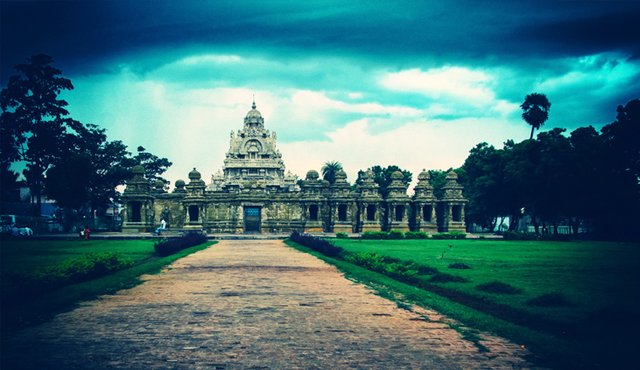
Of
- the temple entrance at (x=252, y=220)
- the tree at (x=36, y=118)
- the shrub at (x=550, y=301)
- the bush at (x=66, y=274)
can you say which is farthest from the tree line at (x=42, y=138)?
the shrub at (x=550, y=301)

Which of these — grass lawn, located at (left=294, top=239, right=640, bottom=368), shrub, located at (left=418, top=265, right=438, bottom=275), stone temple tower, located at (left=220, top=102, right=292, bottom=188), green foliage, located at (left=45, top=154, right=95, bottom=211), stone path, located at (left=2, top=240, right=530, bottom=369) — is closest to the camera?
stone path, located at (left=2, top=240, right=530, bottom=369)

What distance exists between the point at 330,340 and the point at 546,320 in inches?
192

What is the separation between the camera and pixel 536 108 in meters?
67.9

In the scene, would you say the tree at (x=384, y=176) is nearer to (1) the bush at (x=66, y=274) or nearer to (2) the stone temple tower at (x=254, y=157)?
(2) the stone temple tower at (x=254, y=157)

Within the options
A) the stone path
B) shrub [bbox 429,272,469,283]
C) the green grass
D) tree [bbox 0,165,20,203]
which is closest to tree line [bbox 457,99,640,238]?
the green grass

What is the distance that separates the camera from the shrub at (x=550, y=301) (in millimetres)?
11969

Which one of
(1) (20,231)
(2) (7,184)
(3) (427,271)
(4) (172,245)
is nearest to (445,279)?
(3) (427,271)

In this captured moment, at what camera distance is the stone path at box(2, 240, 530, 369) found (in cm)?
755

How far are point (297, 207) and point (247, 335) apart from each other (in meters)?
48.4

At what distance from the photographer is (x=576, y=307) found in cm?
1179

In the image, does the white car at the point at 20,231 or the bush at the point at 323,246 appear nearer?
the bush at the point at 323,246

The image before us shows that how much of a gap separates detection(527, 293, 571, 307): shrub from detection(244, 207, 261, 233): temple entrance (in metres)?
47.2

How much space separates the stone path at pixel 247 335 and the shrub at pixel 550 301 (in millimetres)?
2766

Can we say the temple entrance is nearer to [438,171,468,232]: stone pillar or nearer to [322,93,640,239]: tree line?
[438,171,468,232]: stone pillar
